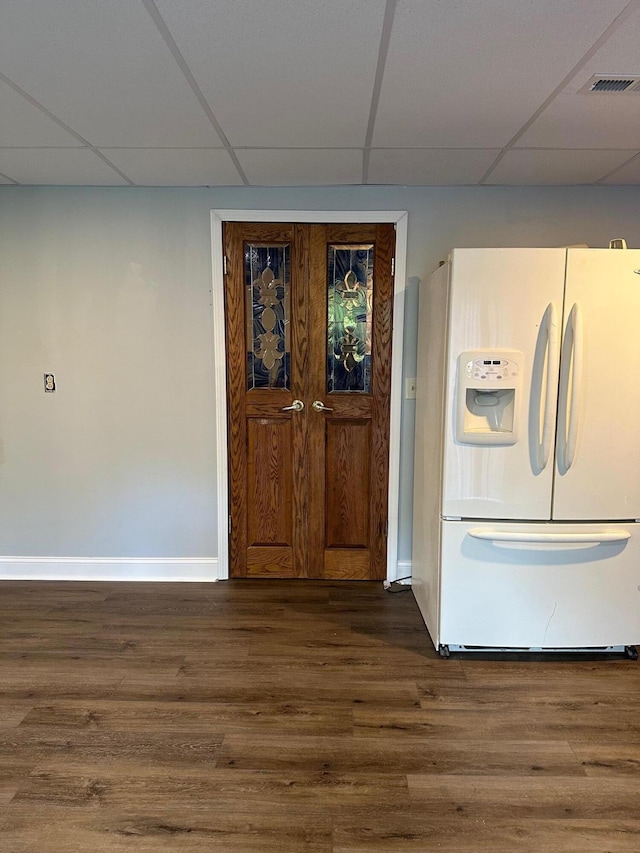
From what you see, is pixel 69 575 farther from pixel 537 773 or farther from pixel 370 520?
pixel 537 773

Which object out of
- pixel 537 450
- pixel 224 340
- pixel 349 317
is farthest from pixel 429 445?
pixel 224 340

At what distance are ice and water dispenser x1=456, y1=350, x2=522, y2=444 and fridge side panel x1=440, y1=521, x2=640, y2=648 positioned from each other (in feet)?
1.38

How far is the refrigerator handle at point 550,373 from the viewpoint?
6.90ft

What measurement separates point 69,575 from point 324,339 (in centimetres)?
217

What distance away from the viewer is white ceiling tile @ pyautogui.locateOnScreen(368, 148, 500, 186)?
2.31 m

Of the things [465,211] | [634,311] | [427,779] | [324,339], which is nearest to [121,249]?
[324,339]

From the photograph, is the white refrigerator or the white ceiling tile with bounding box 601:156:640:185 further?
the white ceiling tile with bounding box 601:156:640:185

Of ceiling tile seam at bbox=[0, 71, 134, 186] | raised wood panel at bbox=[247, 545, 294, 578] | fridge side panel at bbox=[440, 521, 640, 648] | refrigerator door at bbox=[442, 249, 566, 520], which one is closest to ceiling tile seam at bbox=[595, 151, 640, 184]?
refrigerator door at bbox=[442, 249, 566, 520]

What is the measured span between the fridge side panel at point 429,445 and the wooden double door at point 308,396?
25cm

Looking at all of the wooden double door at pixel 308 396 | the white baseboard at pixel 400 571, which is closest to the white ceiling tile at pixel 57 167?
the wooden double door at pixel 308 396

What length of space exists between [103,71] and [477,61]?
126 cm

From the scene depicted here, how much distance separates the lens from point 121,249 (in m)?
2.87

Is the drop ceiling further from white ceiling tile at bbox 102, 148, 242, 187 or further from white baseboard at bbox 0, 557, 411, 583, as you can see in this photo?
white baseboard at bbox 0, 557, 411, 583

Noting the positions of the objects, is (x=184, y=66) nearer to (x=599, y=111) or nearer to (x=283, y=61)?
(x=283, y=61)
